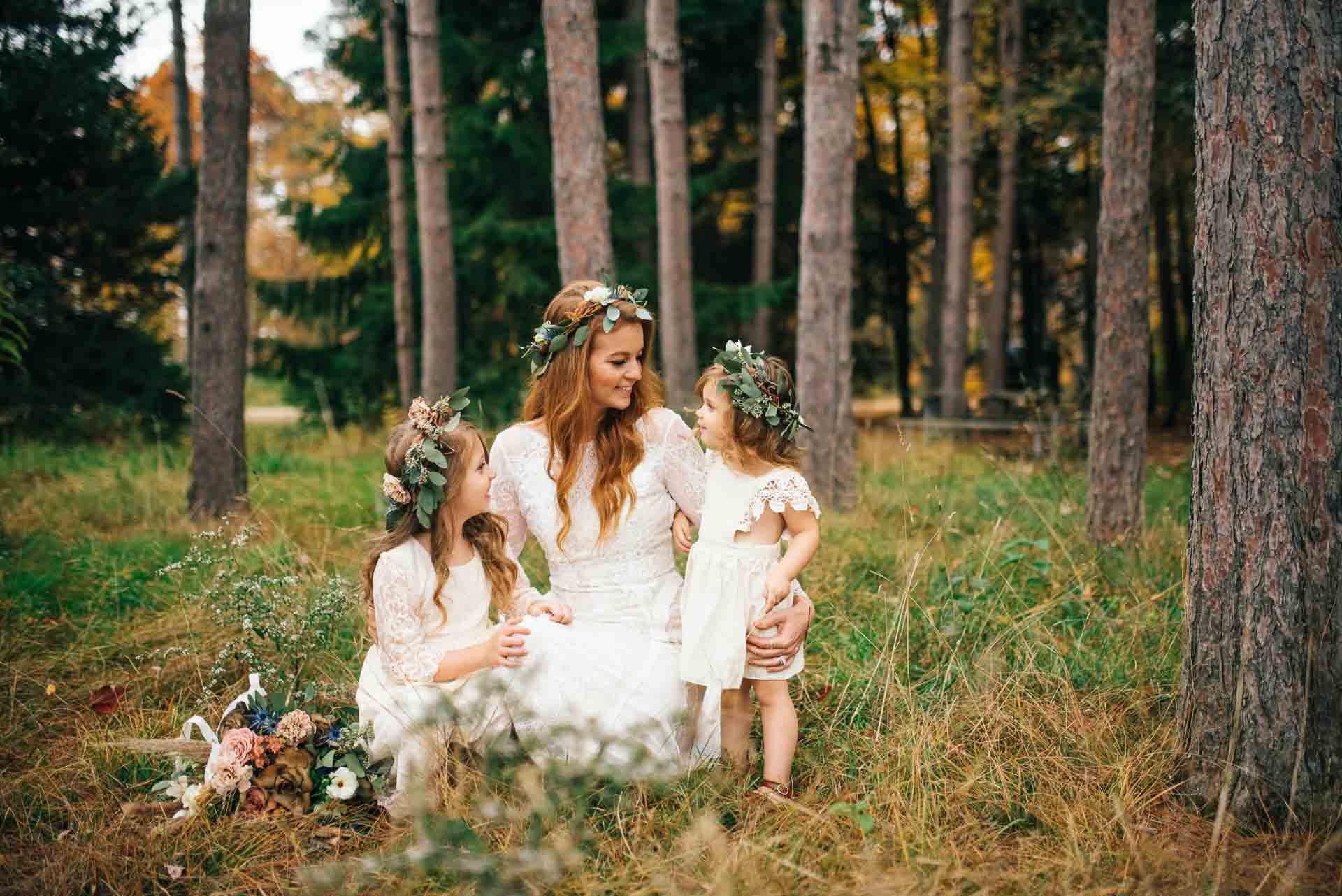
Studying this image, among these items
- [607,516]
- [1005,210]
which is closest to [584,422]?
[607,516]

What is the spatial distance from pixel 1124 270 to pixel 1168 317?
12708mm

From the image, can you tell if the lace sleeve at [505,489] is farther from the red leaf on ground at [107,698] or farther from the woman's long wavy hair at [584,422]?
the red leaf on ground at [107,698]

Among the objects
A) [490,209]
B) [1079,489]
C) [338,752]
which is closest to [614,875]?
[338,752]

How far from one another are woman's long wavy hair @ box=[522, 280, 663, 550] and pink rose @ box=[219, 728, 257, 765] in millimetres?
1193

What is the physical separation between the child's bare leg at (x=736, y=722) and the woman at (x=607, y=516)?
0.16ft

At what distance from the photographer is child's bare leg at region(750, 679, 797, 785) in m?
2.94

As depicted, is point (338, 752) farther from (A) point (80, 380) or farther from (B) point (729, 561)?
(A) point (80, 380)

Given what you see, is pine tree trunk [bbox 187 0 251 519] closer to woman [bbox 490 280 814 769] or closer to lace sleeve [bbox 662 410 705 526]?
woman [bbox 490 280 814 769]

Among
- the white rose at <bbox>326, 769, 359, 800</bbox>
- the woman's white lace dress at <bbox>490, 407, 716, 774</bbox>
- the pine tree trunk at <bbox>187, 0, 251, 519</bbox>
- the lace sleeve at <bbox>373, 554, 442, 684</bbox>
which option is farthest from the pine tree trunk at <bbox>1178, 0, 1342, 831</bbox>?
the pine tree trunk at <bbox>187, 0, 251, 519</bbox>

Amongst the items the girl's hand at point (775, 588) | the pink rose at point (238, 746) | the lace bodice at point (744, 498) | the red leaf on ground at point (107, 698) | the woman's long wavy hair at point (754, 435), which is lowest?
the red leaf on ground at point (107, 698)

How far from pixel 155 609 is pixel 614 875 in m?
3.14

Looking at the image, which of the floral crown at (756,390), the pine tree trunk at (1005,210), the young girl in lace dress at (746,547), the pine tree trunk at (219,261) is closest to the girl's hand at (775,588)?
the young girl in lace dress at (746,547)

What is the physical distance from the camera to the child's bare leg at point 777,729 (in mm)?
2936

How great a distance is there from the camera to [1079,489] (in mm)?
6438
